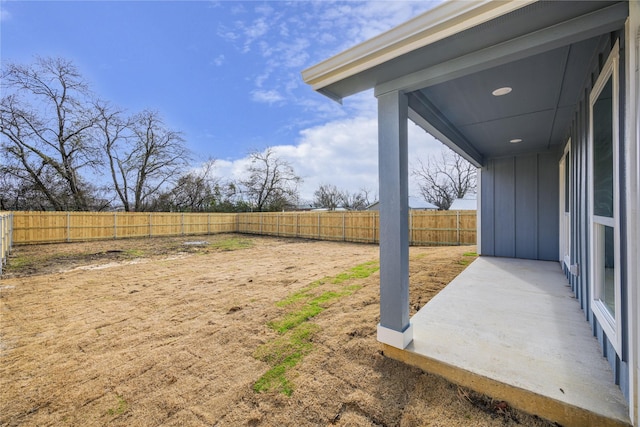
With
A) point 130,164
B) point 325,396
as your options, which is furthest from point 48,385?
point 130,164

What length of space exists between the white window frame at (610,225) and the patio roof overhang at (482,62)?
268 mm

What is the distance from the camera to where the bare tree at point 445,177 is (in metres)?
22.6

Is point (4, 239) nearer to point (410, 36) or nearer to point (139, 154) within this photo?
point (410, 36)

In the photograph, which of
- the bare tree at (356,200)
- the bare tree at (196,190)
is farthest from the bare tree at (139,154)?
the bare tree at (356,200)

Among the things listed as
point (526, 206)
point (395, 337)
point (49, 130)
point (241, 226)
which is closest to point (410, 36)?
point (395, 337)

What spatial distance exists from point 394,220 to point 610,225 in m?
1.41

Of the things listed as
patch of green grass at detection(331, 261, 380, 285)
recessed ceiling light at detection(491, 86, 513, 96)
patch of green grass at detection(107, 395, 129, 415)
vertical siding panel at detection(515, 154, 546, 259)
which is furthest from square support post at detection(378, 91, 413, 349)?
vertical siding panel at detection(515, 154, 546, 259)

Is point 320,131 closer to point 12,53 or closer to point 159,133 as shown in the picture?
point 159,133

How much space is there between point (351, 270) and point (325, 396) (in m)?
3.73

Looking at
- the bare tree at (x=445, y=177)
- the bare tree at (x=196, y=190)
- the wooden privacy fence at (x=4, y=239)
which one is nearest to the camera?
the wooden privacy fence at (x=4, y=239)

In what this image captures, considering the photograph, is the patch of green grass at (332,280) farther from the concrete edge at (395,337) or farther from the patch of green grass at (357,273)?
the concrete edge at (395,337)

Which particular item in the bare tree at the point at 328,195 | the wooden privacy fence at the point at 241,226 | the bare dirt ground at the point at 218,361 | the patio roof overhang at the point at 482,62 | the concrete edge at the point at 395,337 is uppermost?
the bare tree at the point at 328,195

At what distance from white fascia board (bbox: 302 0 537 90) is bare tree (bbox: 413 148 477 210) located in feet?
74.7

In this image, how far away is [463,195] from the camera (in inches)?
921
